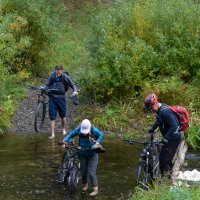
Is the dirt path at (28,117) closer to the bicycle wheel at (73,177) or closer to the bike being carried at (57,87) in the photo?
the bike being carried at (57,87)

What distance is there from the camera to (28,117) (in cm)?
2006

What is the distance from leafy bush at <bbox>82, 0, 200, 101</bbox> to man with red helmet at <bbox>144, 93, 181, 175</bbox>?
8.47 metres

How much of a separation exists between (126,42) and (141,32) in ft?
2.84

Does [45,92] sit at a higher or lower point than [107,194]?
higher

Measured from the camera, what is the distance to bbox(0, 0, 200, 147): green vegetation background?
20.0 meters

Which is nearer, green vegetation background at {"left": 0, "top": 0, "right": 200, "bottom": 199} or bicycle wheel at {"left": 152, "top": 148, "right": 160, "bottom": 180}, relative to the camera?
bicycle wheel at {"left": 152, "top": 148, "right": 160, "bottom": 180}

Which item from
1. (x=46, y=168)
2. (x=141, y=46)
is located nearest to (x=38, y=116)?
(x=46, y=168)

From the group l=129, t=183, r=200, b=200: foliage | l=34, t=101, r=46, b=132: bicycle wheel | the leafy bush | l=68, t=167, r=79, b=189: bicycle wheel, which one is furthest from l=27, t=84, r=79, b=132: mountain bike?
l=129, t=183, r=200, b=200: foliage

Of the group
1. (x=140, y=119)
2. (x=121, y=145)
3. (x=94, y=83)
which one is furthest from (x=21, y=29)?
(x=121, y=145)

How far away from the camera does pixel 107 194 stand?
12.3m

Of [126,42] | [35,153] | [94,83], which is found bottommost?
[35,153]

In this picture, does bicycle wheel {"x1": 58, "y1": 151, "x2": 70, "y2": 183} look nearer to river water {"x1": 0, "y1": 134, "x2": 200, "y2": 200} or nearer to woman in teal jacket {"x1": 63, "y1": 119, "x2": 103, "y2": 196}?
river water {"x1": 0, "y1": 134, "x2": 200, "y2": 200}

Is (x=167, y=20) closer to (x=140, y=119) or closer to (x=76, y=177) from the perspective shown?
(x=140, y=119)

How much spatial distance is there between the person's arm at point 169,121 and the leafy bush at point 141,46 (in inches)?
339
